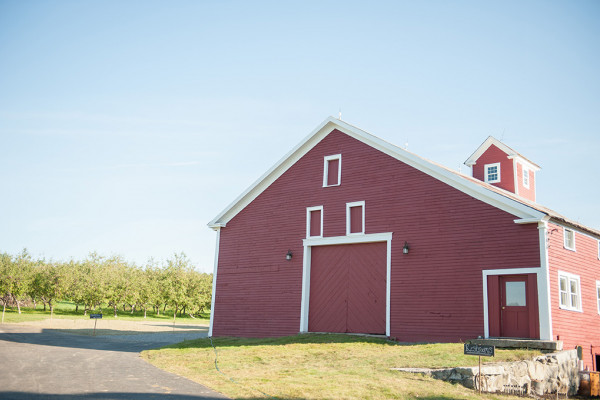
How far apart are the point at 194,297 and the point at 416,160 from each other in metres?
41.2

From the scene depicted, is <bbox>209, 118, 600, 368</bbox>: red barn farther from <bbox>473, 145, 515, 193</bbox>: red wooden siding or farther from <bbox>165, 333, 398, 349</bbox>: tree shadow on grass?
<bbox>473, 145, 515, 193</bbox>: red wooden siding

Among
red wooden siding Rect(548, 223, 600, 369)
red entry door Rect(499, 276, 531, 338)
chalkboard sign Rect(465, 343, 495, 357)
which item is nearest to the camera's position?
chalkboard sign Rect(465, 343, 495, 357)

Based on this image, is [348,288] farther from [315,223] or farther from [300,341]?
[300,341]

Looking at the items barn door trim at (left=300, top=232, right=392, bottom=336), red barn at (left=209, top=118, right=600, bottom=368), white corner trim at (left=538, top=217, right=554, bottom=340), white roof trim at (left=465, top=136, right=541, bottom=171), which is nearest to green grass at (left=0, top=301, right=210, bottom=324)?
red barn at (left=209, top=118, right=600, bottom=368)

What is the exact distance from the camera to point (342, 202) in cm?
2078

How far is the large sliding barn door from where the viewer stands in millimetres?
19344

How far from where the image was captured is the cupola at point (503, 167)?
26547 millimetres

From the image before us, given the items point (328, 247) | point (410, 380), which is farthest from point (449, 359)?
point (328, 247)

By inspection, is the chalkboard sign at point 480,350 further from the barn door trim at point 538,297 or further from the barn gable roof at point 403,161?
the barn gable roof at point 403,161

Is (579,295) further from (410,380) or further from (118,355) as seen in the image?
(118,355)

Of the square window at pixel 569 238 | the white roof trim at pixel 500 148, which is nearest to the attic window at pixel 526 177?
the white roof trim at pixel 500 148

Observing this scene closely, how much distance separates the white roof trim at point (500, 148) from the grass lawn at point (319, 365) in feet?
44.4

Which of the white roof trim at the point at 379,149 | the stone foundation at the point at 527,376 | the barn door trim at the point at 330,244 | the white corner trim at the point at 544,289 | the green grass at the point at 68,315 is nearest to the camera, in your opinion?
the stone foundation at the point at 527,376

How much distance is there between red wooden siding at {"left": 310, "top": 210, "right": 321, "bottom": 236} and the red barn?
0.17 ft
